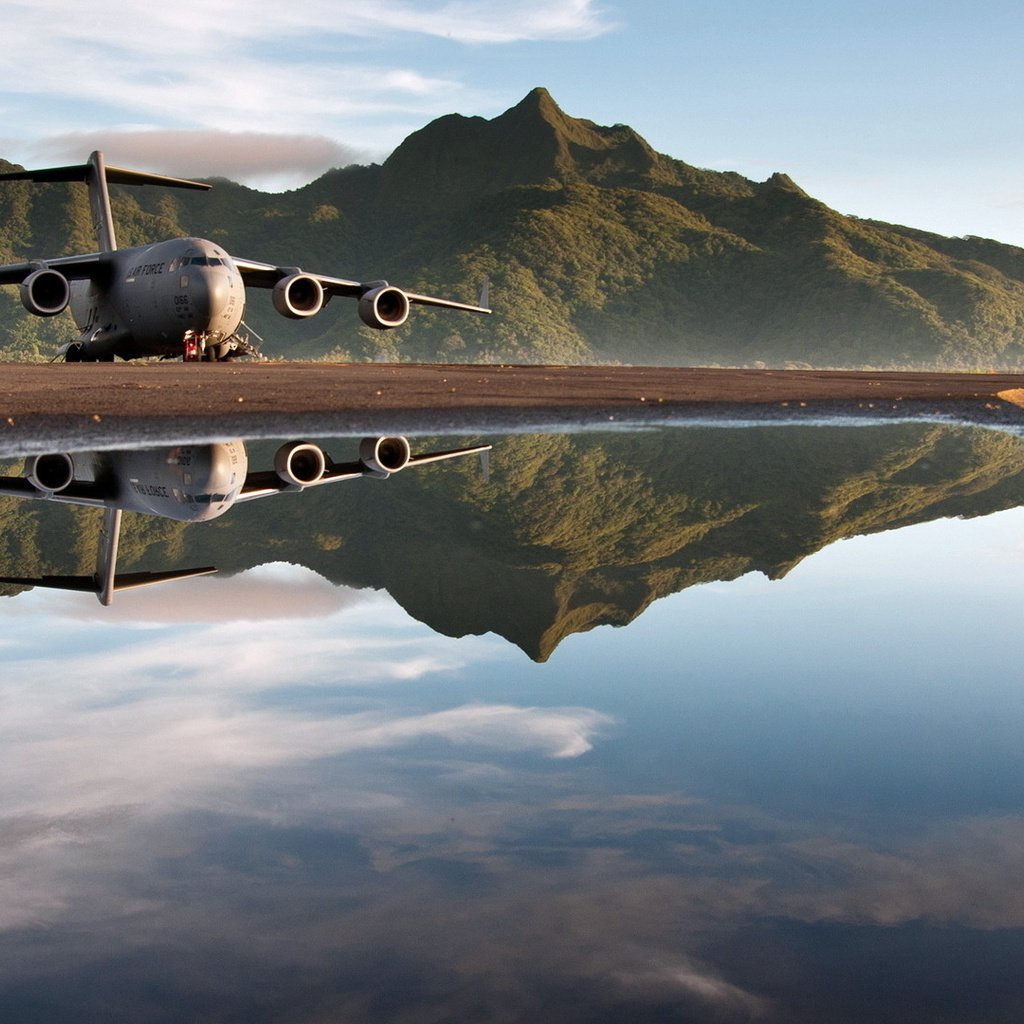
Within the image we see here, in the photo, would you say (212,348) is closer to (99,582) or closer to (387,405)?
(387,405)

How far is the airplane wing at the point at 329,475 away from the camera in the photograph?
12.0 m

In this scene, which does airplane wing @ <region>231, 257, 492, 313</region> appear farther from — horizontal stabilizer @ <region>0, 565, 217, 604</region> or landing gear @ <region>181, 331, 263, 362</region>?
horizontal stabilizer @ <region>0, 565, 217, 604</region>

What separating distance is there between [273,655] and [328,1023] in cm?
322

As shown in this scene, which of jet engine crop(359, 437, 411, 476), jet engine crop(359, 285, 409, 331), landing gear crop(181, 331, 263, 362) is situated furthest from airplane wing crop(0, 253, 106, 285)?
jet engine crop(359, 437, 411, 476)

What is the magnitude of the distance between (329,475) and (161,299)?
27886 millimetres

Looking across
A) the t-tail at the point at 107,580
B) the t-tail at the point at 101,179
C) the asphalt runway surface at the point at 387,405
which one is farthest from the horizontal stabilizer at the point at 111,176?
the t-tail at the point at 107,580

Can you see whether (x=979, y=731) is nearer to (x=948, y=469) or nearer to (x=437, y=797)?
(x=437, y=797)

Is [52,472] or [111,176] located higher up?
[111,176]

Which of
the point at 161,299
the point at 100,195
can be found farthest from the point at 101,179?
the point at 161,299

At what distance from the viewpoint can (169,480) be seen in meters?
12.4

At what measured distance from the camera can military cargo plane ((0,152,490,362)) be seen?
126ft

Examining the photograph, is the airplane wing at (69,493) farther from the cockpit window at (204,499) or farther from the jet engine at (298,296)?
the jet engine at (298,296)

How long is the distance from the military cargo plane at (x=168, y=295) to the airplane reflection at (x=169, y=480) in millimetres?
23037

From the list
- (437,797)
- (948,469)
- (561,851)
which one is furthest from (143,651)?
(948,469)
